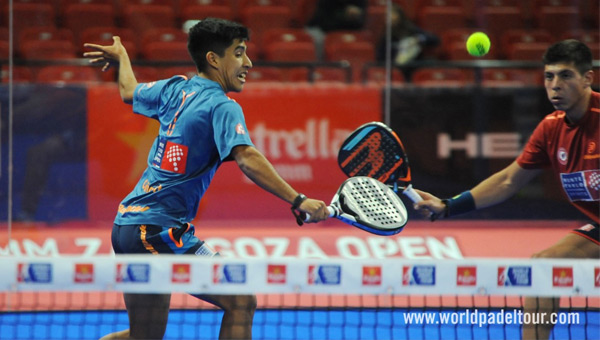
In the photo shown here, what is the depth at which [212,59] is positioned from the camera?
385 cm

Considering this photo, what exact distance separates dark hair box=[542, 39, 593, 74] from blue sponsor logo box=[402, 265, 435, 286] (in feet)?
4.77

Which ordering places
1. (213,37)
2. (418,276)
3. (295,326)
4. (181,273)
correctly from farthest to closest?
1. (295,326)
2. (213,37)
3. (418,276)
4. (181,273)

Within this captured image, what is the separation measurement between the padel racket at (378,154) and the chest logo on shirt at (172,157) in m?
0.93

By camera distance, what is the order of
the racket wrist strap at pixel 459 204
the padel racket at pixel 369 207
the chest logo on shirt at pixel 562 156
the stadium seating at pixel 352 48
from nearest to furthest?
the padel racket at pixel 369 207, the chest logo on shirt at pixel 562 156, the racket wrist strap at pixel 459 204, the stadium seating at pixel 352 48

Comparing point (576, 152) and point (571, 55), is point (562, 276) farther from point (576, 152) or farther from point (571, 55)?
point (571, 55)

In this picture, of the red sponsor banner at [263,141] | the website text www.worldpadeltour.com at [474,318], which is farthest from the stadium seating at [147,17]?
the website text www.worldpadeltour.com at [474,318]

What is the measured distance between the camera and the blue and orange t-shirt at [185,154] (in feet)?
11.8

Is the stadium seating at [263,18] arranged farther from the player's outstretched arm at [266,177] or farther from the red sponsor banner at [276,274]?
the red sponsor banner at [276,274]

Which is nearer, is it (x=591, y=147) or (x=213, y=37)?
(x=213, y=37)

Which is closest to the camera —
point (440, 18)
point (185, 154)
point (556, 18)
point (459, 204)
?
point (185, 154)

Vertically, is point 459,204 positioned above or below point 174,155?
below

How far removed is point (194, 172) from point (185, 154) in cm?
10

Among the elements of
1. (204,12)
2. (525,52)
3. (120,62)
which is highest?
(204,12)

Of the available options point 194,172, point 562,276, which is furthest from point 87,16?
point 562,276
